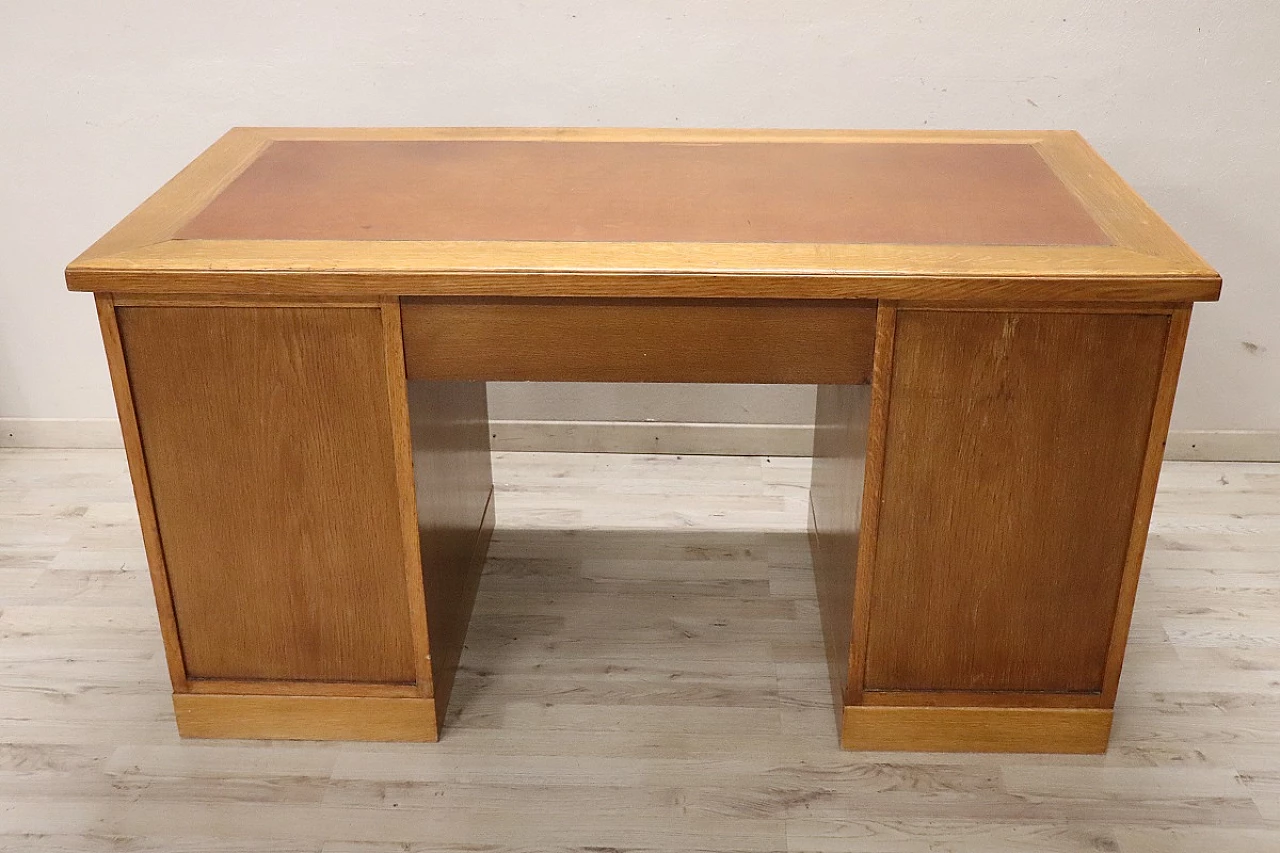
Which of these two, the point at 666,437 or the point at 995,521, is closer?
the point at 995,521

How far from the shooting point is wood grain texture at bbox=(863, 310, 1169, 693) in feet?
5.02

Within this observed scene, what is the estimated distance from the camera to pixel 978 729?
1.82 metres

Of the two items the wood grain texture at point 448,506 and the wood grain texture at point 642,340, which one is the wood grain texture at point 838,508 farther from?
the wood grain texture at point 448,506

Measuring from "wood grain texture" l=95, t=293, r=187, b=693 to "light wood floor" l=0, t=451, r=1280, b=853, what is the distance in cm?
18

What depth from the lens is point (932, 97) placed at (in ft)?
7.88

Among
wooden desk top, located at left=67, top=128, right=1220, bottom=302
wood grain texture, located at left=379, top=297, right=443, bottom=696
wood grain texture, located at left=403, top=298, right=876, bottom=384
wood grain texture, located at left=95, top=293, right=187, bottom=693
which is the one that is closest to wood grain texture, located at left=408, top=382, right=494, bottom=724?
wood grain texture, located at left=379, top=297, right=443, bottom=696

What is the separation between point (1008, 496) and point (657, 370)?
0.52m

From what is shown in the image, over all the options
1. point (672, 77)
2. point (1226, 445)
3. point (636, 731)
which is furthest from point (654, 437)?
point (1226, 445)

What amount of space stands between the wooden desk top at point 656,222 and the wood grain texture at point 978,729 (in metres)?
0.68

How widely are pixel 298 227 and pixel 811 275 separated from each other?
27.9 inches

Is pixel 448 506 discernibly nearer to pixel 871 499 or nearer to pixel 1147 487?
pixel 871 499

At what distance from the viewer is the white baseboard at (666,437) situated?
2.71 meters

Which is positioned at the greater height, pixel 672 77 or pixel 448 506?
pixel 672 77

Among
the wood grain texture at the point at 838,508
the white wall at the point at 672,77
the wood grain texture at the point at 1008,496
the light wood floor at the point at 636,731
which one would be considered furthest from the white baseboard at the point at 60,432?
the wood grain texture at the point at 1008,496
